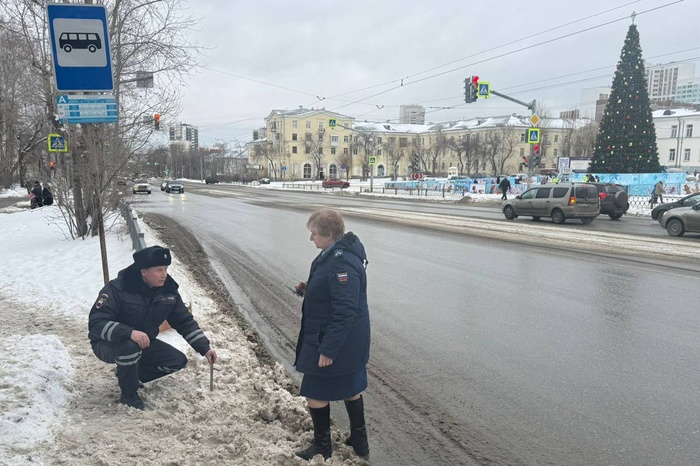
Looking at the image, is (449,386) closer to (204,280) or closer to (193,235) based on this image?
(204,280)

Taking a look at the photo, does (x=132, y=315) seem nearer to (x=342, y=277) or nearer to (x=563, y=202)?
(x=342, y=277)

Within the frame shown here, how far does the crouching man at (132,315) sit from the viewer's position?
3668 mm

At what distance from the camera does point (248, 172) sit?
331 ft

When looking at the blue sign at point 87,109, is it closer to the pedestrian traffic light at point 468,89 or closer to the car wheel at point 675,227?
the car wheel at point 675,227

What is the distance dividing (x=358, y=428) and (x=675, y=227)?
15.5 meters

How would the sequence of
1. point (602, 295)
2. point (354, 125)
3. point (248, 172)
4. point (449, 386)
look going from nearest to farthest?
point (449, 386)
point (602, 295)
point (248, 172)
point (354, 125)

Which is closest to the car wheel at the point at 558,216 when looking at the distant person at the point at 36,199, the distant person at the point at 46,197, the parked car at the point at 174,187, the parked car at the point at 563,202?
the parked car at the point at 563,202

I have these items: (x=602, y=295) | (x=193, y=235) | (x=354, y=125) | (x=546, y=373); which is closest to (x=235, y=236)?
(x=193, y=235)

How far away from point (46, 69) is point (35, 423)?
11.8 meters

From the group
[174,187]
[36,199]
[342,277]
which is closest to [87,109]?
[342,277]

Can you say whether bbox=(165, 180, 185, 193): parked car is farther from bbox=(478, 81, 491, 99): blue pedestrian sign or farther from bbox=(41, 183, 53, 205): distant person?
bbox=(478, 81, 491, 99): blue pedestrian sign

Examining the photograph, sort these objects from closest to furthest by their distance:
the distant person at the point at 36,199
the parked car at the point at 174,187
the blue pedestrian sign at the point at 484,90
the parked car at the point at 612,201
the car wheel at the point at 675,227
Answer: the car wheel at the point at 675,227 → the parked car at the point at 612,201 → the distant person at the point at 36,199 → the blue pedestrian sign at the point at 484,90 → the parked car at the point at 174,187

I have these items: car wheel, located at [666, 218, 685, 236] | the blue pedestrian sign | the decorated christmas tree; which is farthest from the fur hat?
the decorated christmas tree

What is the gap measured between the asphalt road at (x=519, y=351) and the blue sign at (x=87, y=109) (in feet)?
10.3
